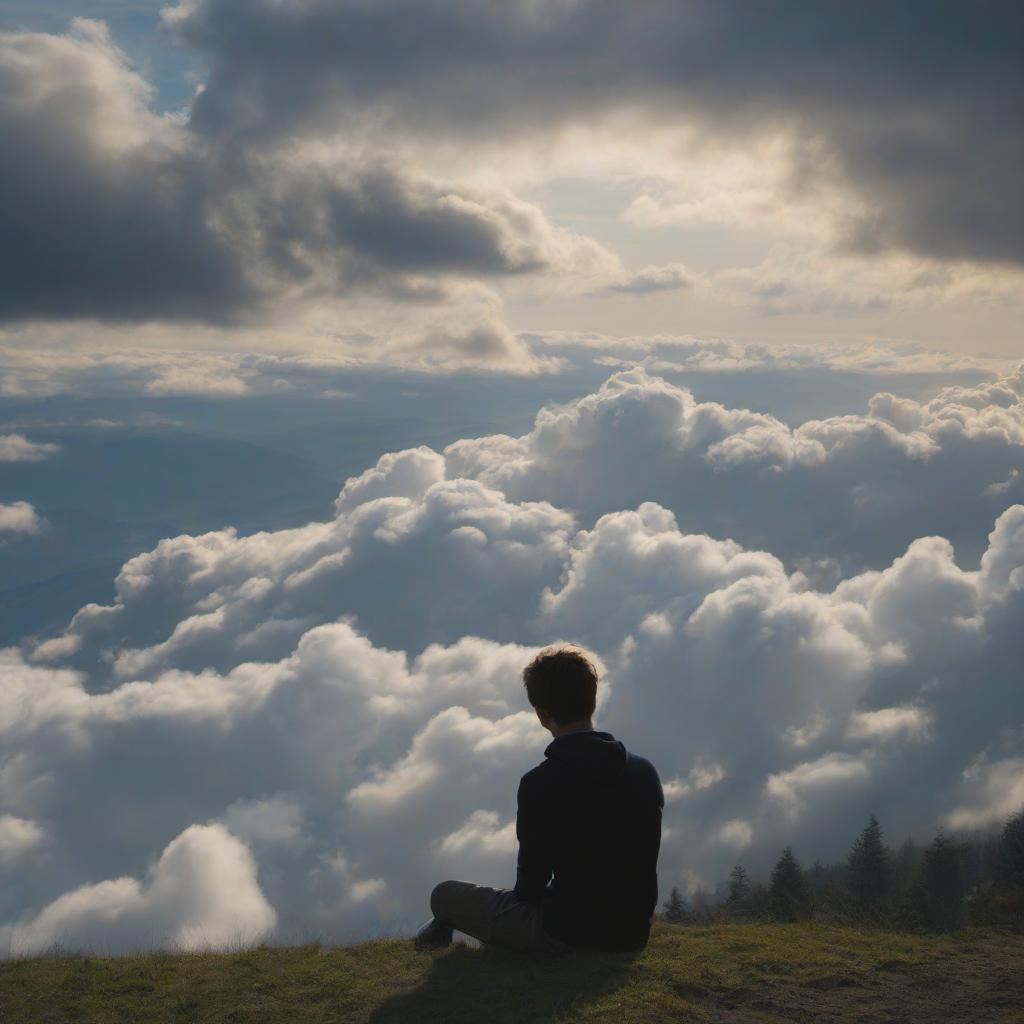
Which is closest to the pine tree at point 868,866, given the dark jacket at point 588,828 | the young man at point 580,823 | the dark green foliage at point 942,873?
the dark green foliage at point 942,873

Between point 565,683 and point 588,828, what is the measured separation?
1.11 metres

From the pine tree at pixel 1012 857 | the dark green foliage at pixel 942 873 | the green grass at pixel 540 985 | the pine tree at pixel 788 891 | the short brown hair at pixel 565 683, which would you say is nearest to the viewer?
the green grass at pixel 540 985

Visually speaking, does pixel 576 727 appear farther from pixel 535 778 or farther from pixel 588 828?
pixel 588 828

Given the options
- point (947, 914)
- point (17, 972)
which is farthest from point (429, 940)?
point (947, 914)

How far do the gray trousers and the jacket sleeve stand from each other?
0.66 ft

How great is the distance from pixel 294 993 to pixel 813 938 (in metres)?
5.36

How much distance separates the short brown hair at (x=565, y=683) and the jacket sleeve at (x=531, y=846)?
61cm

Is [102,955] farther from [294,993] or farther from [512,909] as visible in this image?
[512,909]

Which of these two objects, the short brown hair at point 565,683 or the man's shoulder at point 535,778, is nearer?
the man's shoulder at point 535,778

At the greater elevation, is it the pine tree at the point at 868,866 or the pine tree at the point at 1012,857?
the pine tree at the point at 1012,857

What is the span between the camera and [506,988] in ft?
21.5

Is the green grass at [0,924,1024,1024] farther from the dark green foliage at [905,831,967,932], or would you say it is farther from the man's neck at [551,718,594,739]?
the dark green foliage at [905,831,967,932]

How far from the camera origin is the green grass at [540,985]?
20.6 ft

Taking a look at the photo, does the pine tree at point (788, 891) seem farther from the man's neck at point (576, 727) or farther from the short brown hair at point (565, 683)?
the short brown hair at point (565, 683)
